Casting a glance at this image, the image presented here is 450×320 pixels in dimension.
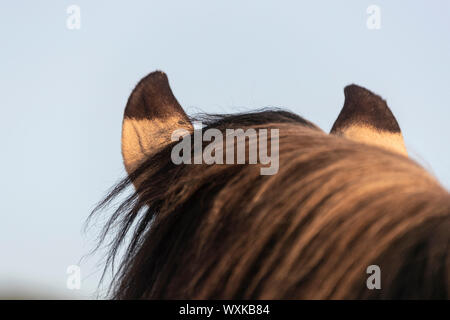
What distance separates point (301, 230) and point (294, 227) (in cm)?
2

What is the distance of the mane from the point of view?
106 cm

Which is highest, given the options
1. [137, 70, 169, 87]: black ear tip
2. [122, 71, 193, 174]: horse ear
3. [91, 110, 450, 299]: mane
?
[137, 70, 169, 87]: black ear tip

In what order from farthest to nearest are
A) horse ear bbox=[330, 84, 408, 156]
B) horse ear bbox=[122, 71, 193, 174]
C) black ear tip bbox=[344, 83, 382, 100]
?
black ear tip bbox=[344, 83, 382, 100], horse ear bbox=[330, 84, 408, 156], horse ear bbox=[122, 71, 193, 174]

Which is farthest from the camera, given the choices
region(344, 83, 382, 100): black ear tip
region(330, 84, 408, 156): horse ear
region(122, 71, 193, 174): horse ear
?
region(344, 83, 382, 100): black ear tip

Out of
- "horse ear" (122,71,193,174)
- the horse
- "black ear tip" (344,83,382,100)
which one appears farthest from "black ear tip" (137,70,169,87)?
"black ear tip" (344,83,382,100)

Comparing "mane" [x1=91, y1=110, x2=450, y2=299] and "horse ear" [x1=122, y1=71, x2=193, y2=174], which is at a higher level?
"horse ear" [x1=122, y1=71, x2=193, y2=174]

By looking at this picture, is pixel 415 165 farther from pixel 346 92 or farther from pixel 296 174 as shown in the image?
pixel 346 92

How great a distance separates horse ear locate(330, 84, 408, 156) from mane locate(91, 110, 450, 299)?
0.55 metres

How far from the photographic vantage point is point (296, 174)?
1.24 meters

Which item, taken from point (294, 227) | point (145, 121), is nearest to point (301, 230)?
point (294, 227)

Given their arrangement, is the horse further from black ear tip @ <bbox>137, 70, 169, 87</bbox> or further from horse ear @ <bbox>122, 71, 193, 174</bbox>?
black ear tip @ <bbox>137, 70, 169, 87</bbox>

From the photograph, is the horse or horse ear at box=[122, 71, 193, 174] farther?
horse ear at box=[122, 71, 193, 174]

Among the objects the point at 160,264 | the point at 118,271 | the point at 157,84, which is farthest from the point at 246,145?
the point at 157,84

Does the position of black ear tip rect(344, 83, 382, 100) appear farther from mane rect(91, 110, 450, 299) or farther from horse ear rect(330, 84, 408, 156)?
mane rect(91, 110, 450, 299)
